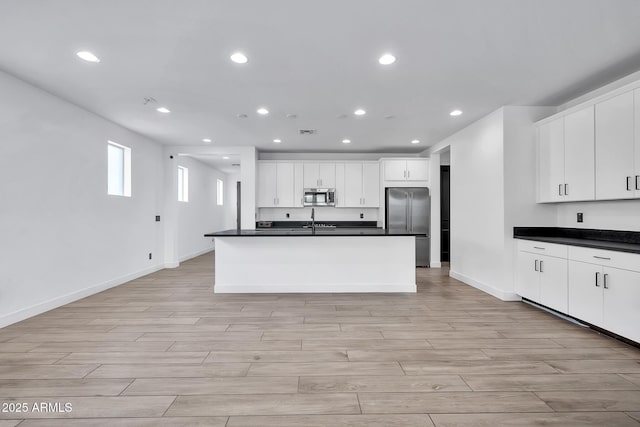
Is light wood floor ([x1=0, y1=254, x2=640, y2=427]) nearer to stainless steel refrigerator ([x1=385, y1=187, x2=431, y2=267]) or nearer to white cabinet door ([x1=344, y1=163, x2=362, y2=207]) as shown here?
stainless steel refrigerator ([x1=385, y1=187, x2=431, y2=267])

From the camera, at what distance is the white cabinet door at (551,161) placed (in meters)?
3.78

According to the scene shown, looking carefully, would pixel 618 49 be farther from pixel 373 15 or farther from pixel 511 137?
pixel 373 15

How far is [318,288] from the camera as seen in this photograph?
4.64 m

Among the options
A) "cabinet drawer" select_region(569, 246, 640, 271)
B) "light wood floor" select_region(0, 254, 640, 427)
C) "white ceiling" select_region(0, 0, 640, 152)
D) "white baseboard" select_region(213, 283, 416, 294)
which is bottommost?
"light wood floor" select_region(0, 254, 640, 427)

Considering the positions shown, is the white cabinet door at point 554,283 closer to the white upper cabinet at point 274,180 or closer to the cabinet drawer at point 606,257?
the cabinet drawer at point 606,257

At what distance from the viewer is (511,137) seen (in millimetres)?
4180

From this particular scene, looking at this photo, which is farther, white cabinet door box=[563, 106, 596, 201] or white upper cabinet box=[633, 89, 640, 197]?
white cabinet door box=[563, 106, 596, 201]

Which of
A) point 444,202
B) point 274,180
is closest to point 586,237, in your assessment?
point 444,202

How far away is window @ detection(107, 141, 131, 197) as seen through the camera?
16.7 feet

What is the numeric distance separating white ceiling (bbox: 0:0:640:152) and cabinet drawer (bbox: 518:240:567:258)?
6.01 ft

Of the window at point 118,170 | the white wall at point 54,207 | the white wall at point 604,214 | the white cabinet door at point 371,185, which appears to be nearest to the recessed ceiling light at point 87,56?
the white wall at point 54,207

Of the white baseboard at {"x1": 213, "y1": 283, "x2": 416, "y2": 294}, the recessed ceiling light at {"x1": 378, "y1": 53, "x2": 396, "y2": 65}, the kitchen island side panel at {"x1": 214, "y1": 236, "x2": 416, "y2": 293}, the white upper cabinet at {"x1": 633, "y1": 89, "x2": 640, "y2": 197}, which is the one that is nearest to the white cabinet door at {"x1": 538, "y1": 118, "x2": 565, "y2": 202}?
the white upper cabinet at {"x1": 633, "y1": 89, "x2": 640, "y2": 197}

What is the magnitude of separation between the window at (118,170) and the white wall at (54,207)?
0.41 feet

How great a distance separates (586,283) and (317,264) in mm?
3143
